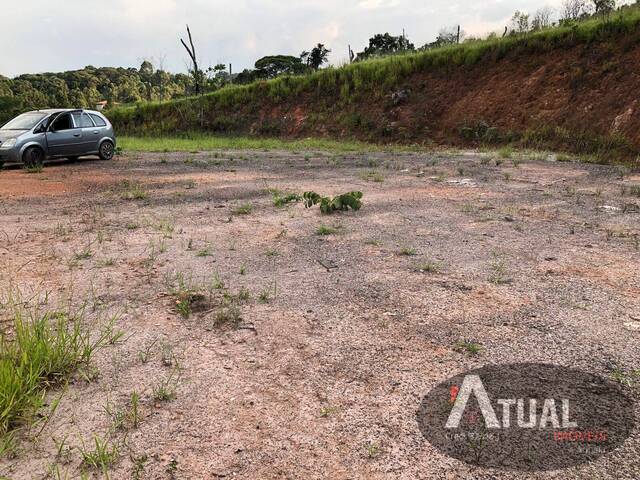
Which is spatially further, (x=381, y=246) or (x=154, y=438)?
(x=381, y=246)

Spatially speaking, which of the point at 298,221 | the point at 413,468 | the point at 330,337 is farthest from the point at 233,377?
the point at 298,221

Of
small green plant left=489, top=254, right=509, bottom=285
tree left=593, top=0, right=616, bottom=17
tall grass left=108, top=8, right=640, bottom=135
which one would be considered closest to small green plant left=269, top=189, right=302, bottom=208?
small green plant left=489, top=254, right=509, bottom=285

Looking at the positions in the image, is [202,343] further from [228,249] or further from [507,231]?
[507,231]

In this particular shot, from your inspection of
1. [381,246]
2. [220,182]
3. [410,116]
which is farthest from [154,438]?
[410,116]

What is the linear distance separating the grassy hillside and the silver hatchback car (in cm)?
1315

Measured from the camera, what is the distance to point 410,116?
23719 mm

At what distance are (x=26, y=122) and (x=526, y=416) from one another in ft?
49.1

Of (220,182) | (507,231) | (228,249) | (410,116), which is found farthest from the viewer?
(410,116)

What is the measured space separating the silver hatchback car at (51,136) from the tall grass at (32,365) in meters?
11.5

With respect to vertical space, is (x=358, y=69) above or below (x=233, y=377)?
above

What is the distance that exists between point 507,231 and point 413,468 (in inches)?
180

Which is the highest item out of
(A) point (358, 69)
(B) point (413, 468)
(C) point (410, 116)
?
(A) point (358, 69)

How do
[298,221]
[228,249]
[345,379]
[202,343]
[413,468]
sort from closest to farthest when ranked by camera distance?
[413,468] → [345,379] → [202,343] → [228,249] → [298,221]

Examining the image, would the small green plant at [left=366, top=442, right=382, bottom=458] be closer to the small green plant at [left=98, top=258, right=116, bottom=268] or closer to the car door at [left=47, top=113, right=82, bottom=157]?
the small green plant at [left=98, top=258, right=116, bottom=268]
